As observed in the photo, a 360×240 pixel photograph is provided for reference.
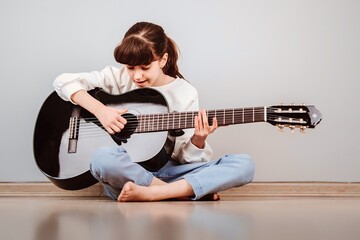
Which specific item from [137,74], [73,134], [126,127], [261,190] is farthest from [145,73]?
[261,190]

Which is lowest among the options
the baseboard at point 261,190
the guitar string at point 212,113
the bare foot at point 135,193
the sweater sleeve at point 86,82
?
the baseboard at point 261,190

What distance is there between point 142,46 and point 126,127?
0.26 meters

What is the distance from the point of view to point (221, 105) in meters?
1.96

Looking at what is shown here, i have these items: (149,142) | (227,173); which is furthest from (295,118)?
(149,142)

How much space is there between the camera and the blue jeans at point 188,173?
1.43 meters

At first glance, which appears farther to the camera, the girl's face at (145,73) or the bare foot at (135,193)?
the girl's face at (145,73)

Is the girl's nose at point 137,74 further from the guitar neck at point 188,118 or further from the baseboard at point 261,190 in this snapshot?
the baseboard at point 261,190

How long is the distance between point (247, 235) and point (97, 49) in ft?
4.49

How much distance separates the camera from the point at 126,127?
1.56 m

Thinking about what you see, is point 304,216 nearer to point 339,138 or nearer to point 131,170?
point 131,170

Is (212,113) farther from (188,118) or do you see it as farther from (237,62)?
(237,62)

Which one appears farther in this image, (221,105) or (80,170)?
(221,105)

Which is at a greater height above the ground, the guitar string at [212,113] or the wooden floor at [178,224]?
the guitar string at [212,113]

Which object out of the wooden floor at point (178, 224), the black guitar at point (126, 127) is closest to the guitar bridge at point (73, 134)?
the black guitar at point (126, 127)
